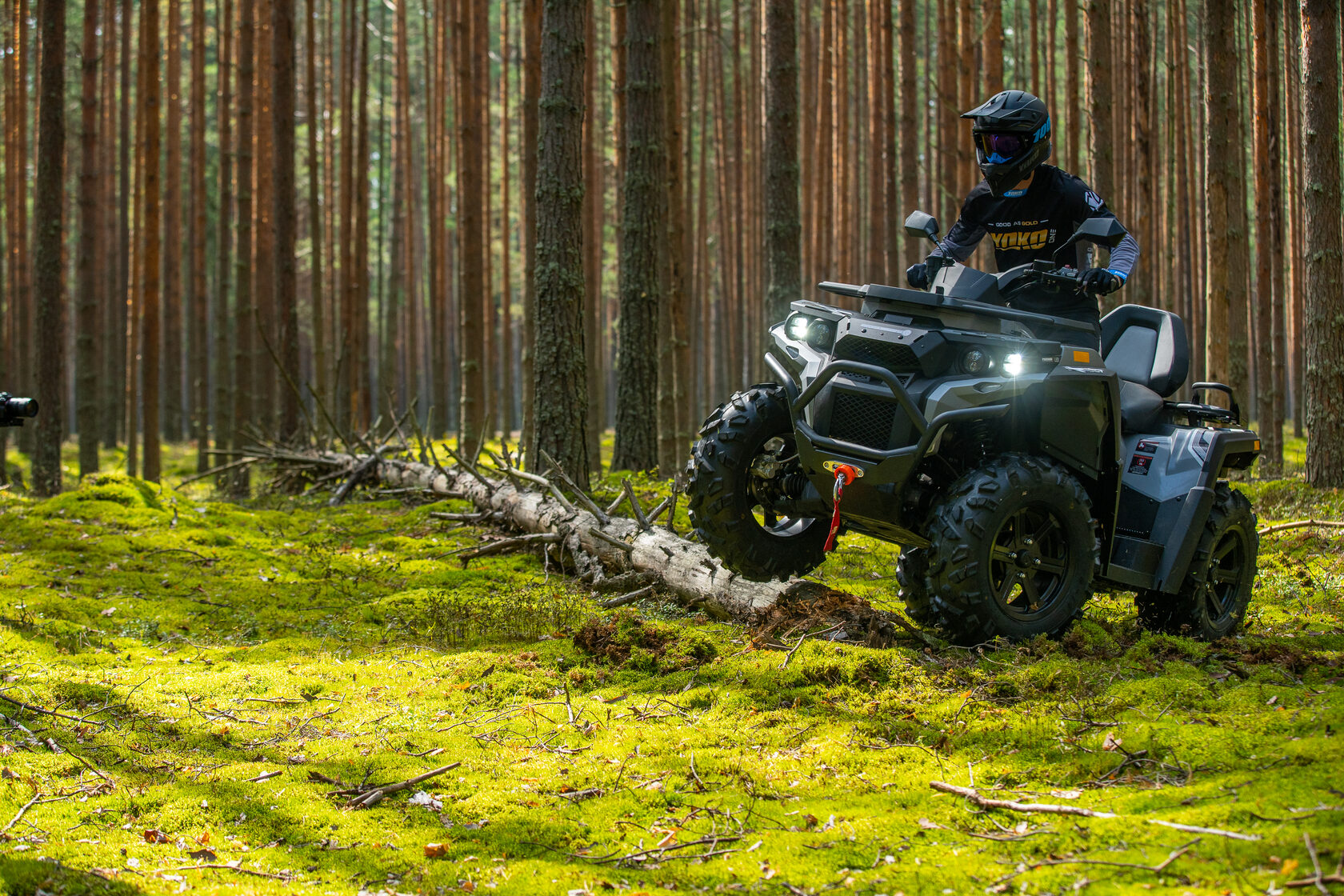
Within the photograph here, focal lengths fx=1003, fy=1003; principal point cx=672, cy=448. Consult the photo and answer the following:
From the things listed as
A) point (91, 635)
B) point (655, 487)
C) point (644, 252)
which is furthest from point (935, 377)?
point (644, 252)

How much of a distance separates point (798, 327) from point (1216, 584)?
274 cm

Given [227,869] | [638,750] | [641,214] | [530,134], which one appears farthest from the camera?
[530,134]

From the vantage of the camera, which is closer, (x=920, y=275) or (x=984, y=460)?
(x=984, y=460)

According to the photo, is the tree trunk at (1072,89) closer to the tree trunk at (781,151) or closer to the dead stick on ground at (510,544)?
the tree trunk at (781,151)

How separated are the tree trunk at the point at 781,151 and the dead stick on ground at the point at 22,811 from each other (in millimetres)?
8494

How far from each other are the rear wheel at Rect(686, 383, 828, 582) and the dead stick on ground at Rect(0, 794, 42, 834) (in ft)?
9.30

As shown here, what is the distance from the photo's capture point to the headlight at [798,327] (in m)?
4.87

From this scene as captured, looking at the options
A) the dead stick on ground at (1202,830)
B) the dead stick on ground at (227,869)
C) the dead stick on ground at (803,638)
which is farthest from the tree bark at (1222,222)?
the dead stick on ground at (227,869)

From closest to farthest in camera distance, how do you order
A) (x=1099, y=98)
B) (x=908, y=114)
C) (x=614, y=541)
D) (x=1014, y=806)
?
1. (x=1014, y=806)
2. (x=614, y=541)
3. (x=1099, y=98)
4. (x=908, y=114)

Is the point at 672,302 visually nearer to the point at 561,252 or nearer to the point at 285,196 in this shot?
the point at 561,252

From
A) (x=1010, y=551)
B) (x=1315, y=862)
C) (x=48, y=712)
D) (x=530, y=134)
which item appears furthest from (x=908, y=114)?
(x=1315, y=862)

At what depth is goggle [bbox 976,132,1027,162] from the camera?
198 inches

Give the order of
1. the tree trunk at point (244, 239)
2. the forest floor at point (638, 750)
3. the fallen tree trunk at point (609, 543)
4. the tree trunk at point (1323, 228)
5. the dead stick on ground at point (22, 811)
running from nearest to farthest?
1. the forest floor at point (638, 750)
2. the dead stick on ground at point (22, 811)
3. the fallen tree trunk at point (609, 543)
4. the tree trunk at point (1323, 228)
5. the tree trunk at point (244, 239)

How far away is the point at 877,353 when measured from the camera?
14.8 ft
